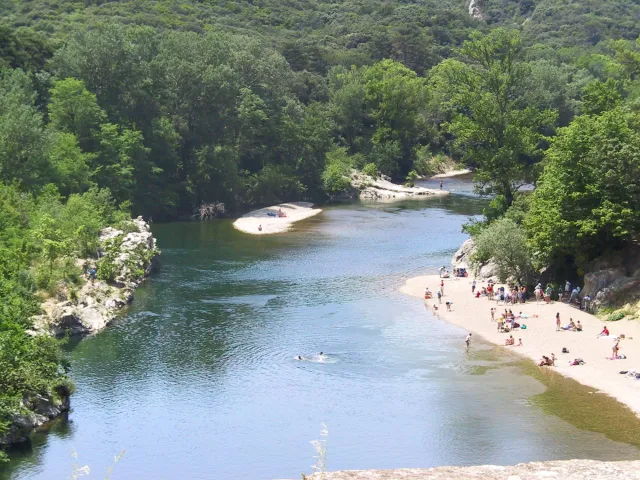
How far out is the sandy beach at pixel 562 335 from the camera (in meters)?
50.6

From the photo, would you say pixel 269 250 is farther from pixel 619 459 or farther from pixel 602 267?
pixel 619 459

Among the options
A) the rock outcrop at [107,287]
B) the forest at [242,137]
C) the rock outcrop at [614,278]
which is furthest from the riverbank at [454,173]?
the rock outcrop at [614,278]

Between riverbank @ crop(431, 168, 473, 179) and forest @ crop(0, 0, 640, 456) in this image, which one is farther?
riverbank @ crop(431, 168, 473, 179)

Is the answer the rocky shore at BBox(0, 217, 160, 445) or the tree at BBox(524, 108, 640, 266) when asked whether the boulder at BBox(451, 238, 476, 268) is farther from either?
the rocky shore at BBox(0, 217, 160, 445)

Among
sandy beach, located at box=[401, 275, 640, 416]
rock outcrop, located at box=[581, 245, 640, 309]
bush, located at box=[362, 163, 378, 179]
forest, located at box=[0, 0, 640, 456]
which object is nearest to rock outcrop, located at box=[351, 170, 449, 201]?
bush, located at box=[362, 163, 378, 179]

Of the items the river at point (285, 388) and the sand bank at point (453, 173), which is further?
the sand bank at point (453, 173)

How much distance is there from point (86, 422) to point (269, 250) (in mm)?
43611

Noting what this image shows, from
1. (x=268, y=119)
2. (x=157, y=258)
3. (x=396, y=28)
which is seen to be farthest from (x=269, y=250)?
(x=396, y=28)

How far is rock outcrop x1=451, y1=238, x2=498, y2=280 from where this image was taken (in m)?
73.5

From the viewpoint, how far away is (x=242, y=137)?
11581cm

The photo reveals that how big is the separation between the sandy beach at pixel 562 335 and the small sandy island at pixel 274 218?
3034 centimetres

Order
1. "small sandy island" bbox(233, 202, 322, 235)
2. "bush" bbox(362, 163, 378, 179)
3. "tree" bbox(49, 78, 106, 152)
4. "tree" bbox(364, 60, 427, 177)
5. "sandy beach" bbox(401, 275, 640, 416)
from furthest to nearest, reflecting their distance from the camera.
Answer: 1. "tree" bbox(364, 60, 427, 177)
2. "bush" bbox(362, 163, 378, 179)
3. "small sandy island" bbox(233, 202, 322, 235)
4. "tree" bbox(49, 78, 106, 152)
5. "sandy beach" bbox(401, 275, 640, 416)

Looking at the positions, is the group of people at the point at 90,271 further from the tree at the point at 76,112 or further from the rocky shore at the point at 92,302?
the tree at the point at 76,112

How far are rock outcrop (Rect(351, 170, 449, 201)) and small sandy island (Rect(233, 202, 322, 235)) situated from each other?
10843 millimetres
